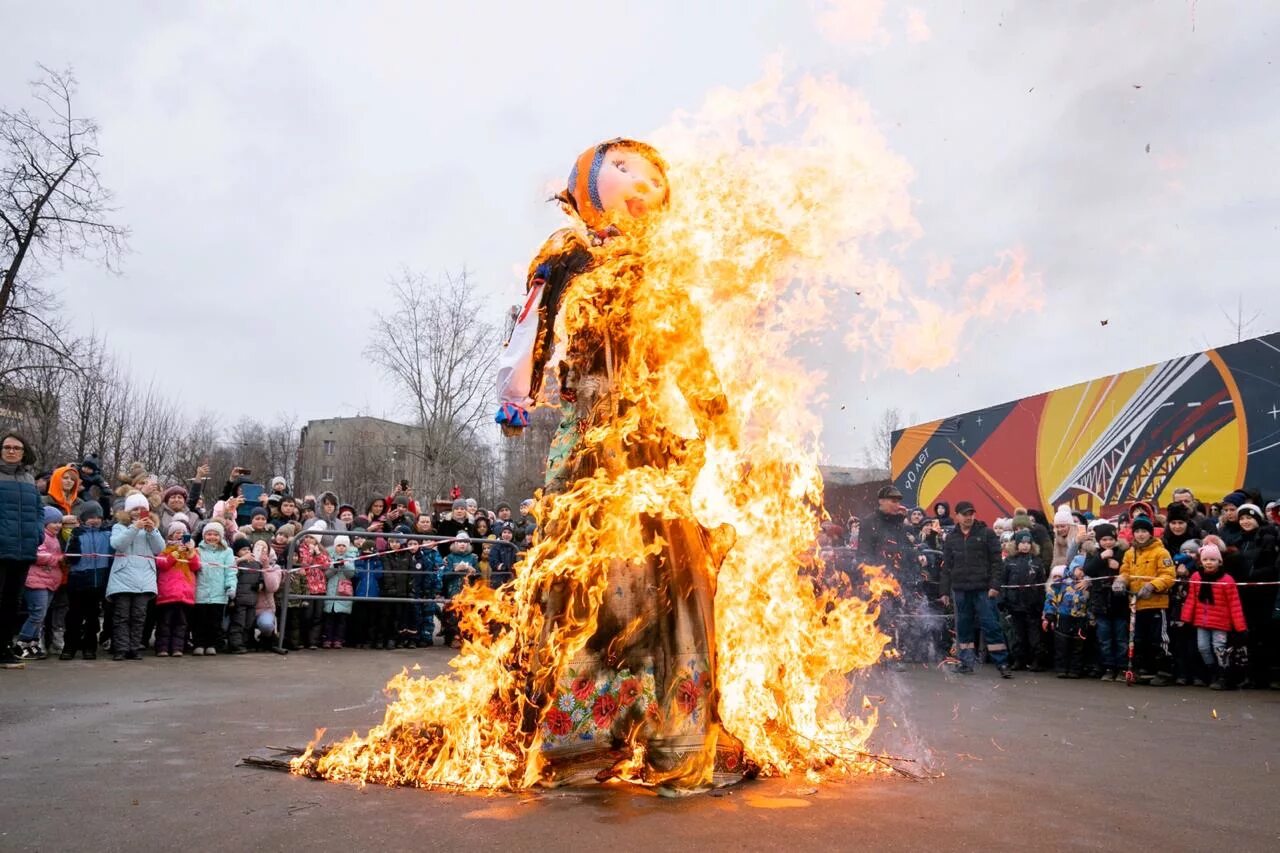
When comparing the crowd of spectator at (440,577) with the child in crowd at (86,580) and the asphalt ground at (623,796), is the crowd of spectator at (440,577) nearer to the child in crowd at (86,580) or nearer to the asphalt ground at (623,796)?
Answer: the child in crowd at (86,580)

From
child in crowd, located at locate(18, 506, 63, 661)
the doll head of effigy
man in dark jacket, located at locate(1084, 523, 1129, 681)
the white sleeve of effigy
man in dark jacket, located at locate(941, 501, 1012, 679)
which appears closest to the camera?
the white sleeve of effigy

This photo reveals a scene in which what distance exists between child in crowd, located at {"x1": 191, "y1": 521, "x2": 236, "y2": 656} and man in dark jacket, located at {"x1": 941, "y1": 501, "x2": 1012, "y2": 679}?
28.0ft

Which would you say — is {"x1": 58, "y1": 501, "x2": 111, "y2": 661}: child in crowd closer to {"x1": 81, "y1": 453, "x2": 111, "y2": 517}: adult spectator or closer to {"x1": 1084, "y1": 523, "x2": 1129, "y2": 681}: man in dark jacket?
{"x1": 81, "y1": 453, "x2": 111, "y2": 517}: adult spectator

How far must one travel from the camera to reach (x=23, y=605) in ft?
30.1

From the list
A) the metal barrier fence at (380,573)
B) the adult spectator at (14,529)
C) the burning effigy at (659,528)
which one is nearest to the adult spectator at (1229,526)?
the burning effigy at (659,528)

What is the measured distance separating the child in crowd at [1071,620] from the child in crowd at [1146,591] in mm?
592

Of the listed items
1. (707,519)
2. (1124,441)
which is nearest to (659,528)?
(707,519)

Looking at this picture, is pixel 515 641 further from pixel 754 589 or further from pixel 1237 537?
pixel 1237 537

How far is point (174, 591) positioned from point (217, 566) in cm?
55

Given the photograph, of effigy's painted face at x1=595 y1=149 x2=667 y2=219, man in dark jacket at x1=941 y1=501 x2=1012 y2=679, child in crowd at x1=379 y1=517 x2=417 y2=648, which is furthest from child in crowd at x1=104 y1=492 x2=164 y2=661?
man in dark jacket at x1=941 y1=501 x2=1012 y2=679

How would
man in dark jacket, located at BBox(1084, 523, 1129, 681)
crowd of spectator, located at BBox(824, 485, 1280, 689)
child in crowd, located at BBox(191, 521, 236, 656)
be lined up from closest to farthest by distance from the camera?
1. crowd of spectator, located at BBox(824, 485, 1280, 689)
2. child in crowd, located at BBox(191, 521, 236, 656)
3. man in dark jacket, located at BBox(1084, 523, 1129, 681)

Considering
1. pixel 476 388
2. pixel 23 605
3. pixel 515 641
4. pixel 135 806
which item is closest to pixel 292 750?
pixel 135 806

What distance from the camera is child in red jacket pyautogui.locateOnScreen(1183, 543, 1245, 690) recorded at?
30.4 feet

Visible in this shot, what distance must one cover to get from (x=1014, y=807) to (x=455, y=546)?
9475 mm
